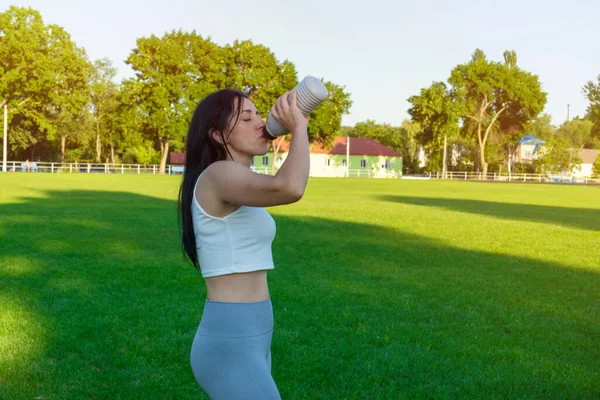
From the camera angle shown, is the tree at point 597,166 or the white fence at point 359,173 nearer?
the tree at point 597,166

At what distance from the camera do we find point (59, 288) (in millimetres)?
8219

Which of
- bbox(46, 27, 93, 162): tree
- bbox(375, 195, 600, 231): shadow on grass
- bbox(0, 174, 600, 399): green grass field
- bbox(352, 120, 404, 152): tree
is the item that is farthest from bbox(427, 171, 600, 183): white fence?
bbox(0, 174, 600, 399): green grass field

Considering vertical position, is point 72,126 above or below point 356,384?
above

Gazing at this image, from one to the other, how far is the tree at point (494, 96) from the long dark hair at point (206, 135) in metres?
78.5

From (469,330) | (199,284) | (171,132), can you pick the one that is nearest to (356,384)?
(469,330)

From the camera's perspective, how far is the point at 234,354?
2453 mm

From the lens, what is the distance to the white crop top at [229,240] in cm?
247

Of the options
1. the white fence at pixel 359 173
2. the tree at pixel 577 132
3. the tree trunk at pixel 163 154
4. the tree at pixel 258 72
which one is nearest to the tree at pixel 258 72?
the tree at pixel 258 72

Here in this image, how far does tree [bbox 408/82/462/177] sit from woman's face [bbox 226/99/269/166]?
75.7 m

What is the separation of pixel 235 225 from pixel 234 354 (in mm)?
493

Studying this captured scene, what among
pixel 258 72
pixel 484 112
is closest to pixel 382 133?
pixel 484 112

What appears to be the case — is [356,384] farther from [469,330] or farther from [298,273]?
[298,273]

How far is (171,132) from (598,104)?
133ft

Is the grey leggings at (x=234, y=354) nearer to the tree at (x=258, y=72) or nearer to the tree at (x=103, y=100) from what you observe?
the tree at (x=258, y=72)
